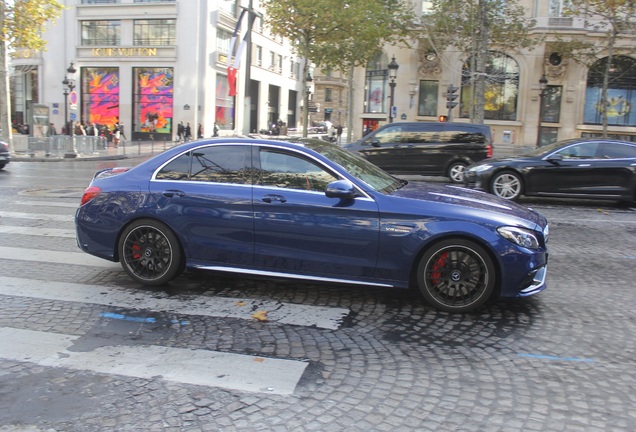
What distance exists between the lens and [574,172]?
11.7 m

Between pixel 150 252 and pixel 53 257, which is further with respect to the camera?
pixel 53 257

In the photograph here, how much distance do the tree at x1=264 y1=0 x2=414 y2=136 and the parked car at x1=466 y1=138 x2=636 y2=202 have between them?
16760 millimetres

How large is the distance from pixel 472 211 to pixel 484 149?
1182 cm

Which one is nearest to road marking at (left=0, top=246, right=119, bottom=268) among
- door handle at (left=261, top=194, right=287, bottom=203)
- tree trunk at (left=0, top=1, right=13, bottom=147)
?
door handle at (left=261, top=194, right=287, bottom=203)

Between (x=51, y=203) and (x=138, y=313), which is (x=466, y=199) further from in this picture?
(x=51, y=203)

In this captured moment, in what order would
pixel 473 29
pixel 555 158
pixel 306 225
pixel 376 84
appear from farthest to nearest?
1. pixel 376 84
2. pixel 473 29
3. pixel 555 158
4. pixel 306 225

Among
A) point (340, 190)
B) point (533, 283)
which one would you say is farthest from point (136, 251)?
point (533, 283)

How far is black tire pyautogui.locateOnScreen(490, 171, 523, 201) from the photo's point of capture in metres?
12.1

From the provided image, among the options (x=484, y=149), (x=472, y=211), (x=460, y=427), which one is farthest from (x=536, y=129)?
(x=460, y=427)

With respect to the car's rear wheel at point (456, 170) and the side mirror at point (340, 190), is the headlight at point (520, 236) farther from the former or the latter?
the car's rear wheel at point (456, 170)

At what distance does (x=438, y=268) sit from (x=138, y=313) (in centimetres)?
281

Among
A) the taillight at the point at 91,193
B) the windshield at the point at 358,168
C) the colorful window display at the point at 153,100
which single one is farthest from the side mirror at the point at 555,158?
the colorful window display at the point at 153,100

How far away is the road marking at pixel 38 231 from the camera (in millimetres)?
7871

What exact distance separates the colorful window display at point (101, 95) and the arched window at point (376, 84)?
20.5 m
